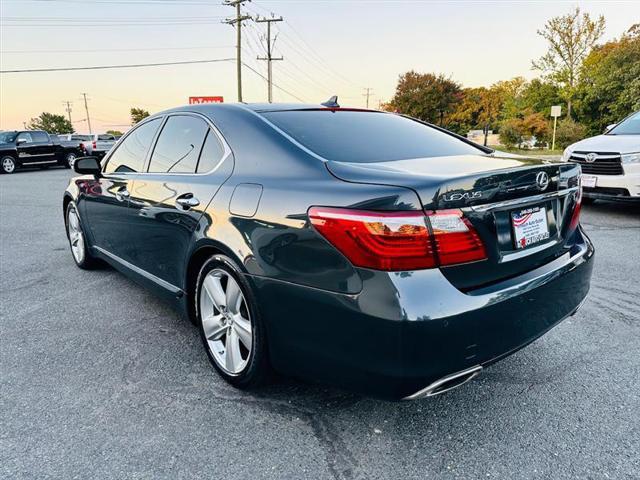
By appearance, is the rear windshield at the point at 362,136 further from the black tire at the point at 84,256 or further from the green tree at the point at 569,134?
the green tree at the point at 569,134

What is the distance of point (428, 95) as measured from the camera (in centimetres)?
5288

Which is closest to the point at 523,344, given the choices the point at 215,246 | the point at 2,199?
the point at 215,246

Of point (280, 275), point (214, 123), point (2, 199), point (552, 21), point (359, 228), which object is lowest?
point (2, 199)

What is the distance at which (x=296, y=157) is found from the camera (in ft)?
7.11

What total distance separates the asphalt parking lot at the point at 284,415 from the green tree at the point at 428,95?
5245 centimetres

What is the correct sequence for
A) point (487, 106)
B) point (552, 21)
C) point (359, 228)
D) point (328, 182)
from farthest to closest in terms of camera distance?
point (487, 106)
point (552, 21)
point (328, 182)
point (359, 228)

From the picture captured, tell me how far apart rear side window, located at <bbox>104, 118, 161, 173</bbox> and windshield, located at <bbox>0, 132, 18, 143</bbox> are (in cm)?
1877

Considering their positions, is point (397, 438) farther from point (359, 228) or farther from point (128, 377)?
point (128, 377)

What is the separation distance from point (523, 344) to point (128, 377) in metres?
2.05

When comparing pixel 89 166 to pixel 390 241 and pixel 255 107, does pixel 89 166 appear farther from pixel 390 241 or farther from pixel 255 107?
pixel 390 241

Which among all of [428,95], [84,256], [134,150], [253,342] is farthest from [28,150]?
[428,95]

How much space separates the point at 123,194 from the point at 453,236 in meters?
2.58

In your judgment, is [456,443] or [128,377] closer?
[456,443]

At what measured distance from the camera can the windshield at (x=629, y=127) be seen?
7227 mm
